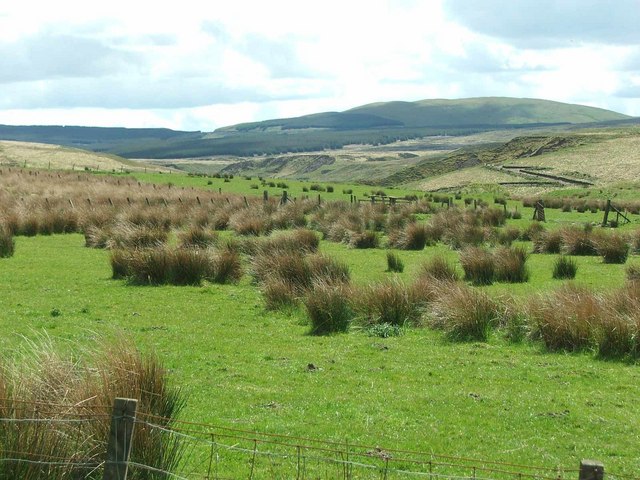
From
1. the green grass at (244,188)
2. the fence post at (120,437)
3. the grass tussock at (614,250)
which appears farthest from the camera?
the green grass at (244,188)

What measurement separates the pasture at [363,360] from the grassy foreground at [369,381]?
29 millimetres

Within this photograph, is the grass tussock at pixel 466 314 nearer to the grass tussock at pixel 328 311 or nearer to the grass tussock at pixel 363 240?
the grass tussock at pixel 328 311

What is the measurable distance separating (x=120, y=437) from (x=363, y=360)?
774 centimetres

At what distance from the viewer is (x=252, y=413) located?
1038cm

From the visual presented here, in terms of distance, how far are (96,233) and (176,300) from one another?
1203cm

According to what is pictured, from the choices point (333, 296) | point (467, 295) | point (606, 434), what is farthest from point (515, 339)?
point (606, 434)

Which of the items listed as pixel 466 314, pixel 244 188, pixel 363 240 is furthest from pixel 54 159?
pixel 466 314

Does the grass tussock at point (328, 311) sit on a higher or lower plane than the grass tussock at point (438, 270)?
lower

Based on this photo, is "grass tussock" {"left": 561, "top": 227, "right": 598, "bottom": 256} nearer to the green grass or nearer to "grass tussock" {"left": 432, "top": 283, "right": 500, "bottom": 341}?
"grass tussock" {"left": 432, "top": 283, "right": 500, "bottom": 341}

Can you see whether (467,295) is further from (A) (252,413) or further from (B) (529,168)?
(B) (529,168)

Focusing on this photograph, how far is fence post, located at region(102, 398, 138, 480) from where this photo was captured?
5.98 meters

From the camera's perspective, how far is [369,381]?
39.6ft

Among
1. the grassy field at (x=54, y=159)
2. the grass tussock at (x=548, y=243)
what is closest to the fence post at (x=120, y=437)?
the grass tussock at (x=548, y=243)

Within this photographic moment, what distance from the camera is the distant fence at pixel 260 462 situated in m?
6.85
